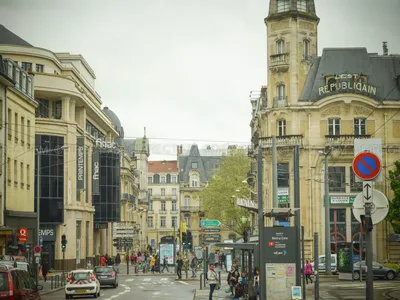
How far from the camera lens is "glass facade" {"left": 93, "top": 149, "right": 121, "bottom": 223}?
8562 centimetres

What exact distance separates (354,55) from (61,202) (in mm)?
27848

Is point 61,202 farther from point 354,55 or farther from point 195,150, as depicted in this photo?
point 195,150

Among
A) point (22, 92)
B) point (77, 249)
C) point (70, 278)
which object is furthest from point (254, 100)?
point (70, 278)

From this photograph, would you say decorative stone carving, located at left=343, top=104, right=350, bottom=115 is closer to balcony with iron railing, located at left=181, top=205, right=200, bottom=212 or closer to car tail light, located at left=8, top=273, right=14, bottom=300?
car tail light, located at left=8, top=273, right=14, bottom=300

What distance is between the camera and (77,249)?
7538cm

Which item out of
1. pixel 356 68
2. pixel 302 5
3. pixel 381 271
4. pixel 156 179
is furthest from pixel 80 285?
pixel 156 179

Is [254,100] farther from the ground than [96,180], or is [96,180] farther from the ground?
[254,100]

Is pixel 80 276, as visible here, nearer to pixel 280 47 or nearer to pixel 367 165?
pixel 367 165

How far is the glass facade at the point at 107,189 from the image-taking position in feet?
281

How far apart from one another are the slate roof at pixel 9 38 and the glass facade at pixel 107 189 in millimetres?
14441

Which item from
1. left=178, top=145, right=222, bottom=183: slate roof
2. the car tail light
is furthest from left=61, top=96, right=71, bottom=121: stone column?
left=178, top=145, right=222, bottom=183: slate roof

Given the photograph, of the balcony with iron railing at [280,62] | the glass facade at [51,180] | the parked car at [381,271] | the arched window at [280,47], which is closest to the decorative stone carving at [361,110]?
the balcony with iron railing at [280,62]

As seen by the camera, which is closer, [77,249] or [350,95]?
[350,95]

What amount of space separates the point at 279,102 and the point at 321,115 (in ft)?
12.4
